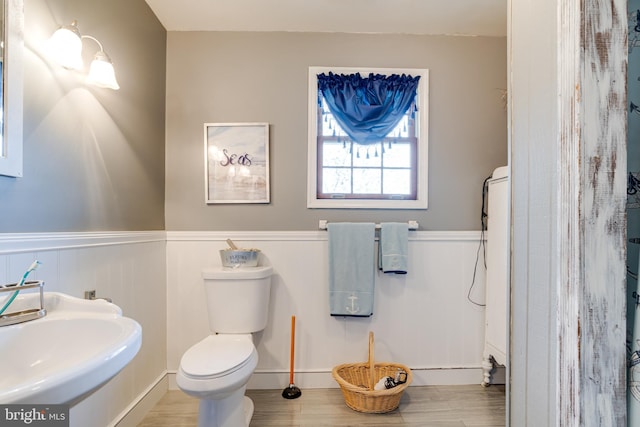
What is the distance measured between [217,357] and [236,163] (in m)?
1.19

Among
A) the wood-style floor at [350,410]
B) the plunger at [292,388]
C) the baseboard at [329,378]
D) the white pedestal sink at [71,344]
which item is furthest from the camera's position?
the baseboard at [329,378]

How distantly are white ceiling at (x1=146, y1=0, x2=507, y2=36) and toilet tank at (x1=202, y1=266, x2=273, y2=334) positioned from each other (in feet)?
5.28

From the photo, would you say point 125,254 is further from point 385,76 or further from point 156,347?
point 385,76

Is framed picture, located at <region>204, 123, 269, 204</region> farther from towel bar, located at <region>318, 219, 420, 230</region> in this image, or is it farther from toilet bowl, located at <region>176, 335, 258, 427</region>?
toilet bowl, located at <region>176, 335, 258, 427</region>

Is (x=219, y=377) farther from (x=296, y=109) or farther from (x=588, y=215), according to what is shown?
(x=296, y=109)

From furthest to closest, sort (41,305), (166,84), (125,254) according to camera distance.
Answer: (166,84) < (125,254) < (41,305)

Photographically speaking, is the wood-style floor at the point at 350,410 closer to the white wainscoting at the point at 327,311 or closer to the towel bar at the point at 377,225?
the white wainscoting at the point at 327,311

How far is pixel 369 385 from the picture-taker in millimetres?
1877

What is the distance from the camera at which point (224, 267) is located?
6.11 ft

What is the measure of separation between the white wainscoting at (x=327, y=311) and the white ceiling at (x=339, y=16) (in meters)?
1.39

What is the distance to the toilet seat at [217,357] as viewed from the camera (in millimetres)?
1317

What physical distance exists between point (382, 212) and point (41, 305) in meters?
1.74

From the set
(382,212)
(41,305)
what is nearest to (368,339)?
(382,212)

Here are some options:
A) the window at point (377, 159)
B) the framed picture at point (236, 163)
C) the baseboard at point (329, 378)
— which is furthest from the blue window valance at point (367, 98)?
the baseboard at point (329, 378)
